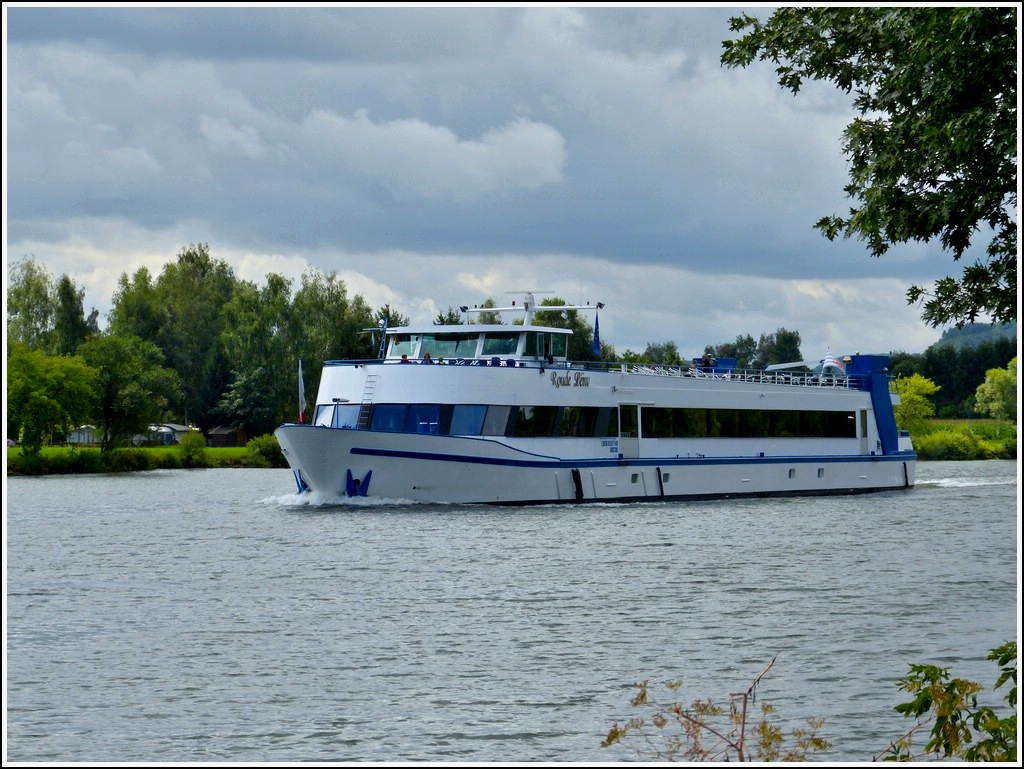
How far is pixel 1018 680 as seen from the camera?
762 centimetres

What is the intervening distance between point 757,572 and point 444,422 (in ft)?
40.1

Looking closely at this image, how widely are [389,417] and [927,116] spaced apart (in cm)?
2562

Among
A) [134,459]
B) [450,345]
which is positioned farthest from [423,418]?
[134,459]

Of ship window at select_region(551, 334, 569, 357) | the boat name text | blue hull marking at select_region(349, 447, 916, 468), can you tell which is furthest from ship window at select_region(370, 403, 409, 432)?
ship window at select_region(551, 334, 569, 357)

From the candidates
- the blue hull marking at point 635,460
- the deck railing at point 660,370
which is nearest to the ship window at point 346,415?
the deck railing at point 660,370

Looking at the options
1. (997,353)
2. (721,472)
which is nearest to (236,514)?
(721,472)

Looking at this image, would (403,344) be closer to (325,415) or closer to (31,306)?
(325,415)

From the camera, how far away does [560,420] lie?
34875 millimetres

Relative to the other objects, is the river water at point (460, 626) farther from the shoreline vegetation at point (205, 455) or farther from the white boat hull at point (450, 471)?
the shoreline vegetation at point (205, 455)

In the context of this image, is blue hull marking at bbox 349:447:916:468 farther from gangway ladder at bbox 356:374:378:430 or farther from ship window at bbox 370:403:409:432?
gangway ladder at bbox 356:374:378:430

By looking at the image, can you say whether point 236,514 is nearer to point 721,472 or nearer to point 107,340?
point 721,472

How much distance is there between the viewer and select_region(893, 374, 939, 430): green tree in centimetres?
8612

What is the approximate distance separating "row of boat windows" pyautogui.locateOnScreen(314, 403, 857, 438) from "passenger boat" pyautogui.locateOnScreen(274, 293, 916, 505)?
3 cm

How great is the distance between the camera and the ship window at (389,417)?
33469mm
